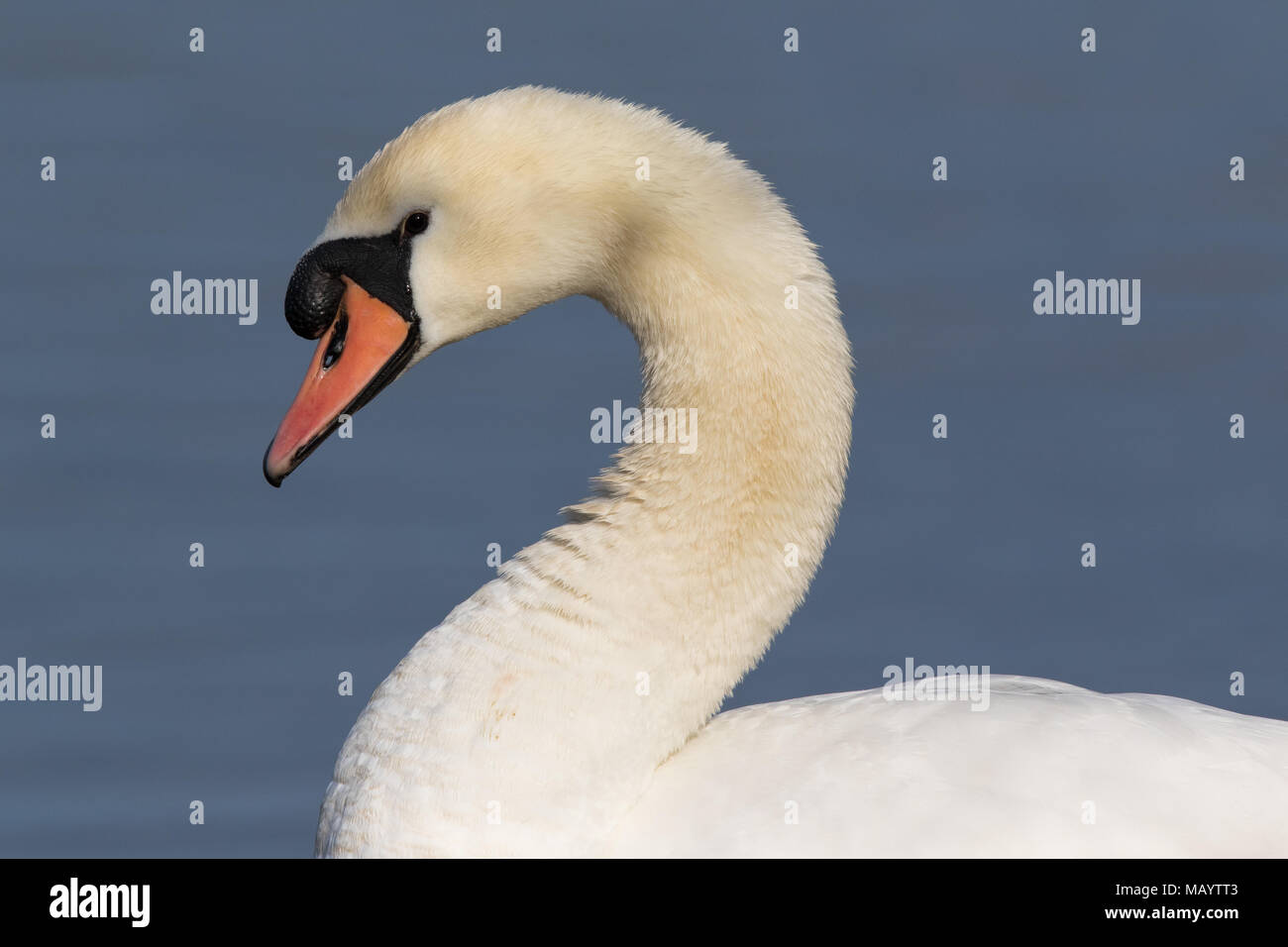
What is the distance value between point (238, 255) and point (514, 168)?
4474 millimetres

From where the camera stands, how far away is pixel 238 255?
30.7 feet

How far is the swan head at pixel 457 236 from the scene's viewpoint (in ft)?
16.7

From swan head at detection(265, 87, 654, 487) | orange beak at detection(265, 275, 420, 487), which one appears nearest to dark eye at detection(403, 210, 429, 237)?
swan head at detection(265, 87, 654, 487)

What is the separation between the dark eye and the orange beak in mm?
169

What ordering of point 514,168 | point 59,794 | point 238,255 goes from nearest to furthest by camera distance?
point 514,168 < point 59,794 < point 238,255

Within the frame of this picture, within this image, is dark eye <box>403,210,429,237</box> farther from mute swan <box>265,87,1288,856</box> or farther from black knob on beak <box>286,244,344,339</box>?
black knob on beak <box>286,244,344,339</box>

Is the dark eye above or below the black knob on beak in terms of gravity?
above

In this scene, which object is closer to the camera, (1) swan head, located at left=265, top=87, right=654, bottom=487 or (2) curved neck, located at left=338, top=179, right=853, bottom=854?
(2) curved neck, located at left=338, top=179, right=853, bottom=854

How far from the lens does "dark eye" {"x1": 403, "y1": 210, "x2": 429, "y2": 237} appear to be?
520cm

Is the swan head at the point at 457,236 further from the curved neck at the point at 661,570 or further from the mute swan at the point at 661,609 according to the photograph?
the curved neck at the point at 661,570

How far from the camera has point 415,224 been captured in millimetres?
5211

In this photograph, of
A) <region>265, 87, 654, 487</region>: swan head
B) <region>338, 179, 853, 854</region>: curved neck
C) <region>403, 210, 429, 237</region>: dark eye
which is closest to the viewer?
<region>338, 179, 853, 854</region>: curved neck

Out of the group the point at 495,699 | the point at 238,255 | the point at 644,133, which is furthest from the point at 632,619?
the point at 238,255

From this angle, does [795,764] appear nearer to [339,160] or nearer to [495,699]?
[495,699]
